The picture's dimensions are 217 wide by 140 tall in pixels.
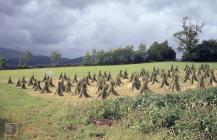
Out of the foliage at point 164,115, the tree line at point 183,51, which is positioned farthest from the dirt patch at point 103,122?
the tree line at point 183,51

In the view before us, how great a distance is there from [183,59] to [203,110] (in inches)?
2897

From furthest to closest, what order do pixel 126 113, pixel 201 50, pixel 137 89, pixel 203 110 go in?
pixel 201 50 < pixel 137 89 < pixel 126 113 < pixel 203 110

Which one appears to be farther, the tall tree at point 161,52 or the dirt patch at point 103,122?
the tall tree at point 161,52

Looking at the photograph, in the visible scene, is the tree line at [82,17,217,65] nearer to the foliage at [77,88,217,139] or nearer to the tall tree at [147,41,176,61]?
the tall tree at [147,41,176,61]

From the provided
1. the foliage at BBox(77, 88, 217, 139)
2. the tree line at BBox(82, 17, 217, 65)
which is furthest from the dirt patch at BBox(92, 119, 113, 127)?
the tree line at BBox(82, 17, 217, 65)

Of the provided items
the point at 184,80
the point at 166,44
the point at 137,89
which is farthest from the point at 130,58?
the point at 137,89

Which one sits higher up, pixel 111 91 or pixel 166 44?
pixel 166 44

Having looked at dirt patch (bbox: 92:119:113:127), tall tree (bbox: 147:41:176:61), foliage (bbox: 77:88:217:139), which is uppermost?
tall tree (bbox: 147:41:176:61)

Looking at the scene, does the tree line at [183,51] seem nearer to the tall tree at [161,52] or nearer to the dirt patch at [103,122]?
the tall tree at [161,52]

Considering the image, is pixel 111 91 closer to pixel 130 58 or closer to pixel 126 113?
pixel 126 113

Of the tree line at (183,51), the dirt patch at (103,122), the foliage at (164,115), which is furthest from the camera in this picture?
the tree line at (183,51)

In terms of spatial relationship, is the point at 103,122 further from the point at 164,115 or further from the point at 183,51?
the point at 183,51

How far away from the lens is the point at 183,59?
304ft

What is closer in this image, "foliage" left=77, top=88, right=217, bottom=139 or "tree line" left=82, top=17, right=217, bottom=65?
"foliage" left=77, top=88, right=217, bottom=139
